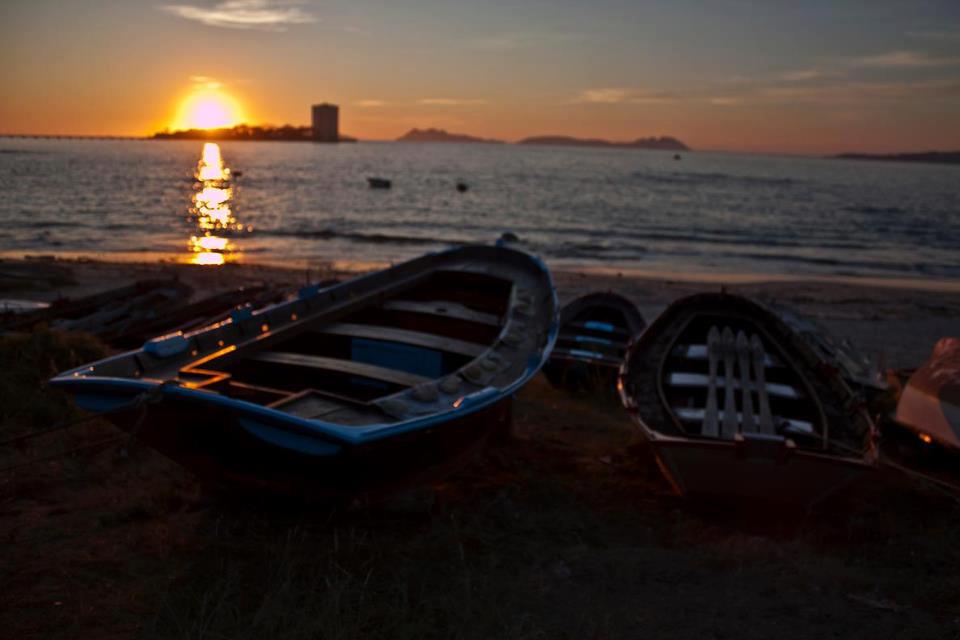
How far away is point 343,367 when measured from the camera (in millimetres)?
6691

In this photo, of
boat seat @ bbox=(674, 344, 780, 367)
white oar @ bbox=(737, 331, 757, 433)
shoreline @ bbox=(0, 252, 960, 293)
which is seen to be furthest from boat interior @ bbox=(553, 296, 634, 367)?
shoreline @ bbox=(0, 252, 960, 293)

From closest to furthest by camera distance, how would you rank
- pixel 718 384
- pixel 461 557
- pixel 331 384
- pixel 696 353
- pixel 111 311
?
pixel 461 557
pixel 331 384
pixel 718 384
pixel 696 353
pixel 111 311

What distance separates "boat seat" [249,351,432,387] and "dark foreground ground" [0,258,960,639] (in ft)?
3.40

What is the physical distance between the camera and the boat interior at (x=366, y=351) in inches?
221

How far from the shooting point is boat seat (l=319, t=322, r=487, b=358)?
7488mm

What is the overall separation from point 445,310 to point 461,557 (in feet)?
13.1

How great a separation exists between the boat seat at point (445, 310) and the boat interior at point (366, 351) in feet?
0.05

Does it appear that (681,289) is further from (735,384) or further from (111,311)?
(111,311)

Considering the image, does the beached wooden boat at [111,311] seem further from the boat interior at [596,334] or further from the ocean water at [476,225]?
the ocean water at [476,225]

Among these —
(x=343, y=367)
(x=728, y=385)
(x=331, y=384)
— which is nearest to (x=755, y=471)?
(x=728, y=385)

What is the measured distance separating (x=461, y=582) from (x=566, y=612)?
0.77 m

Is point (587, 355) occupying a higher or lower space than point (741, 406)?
lower

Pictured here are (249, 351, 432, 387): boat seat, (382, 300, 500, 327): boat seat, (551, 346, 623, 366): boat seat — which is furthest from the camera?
(551, 346, 623, 366): boat seat

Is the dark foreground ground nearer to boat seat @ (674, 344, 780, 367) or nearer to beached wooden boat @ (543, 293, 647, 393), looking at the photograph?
boat seat @ (674, 344, 780, 367)
